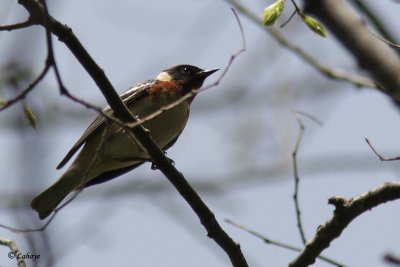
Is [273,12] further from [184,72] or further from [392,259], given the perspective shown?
[184,72]

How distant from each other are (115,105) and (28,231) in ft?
3.18

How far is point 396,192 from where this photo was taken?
390 centimetres

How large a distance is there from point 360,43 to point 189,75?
4.74m

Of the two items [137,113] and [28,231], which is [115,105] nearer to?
[28,231]

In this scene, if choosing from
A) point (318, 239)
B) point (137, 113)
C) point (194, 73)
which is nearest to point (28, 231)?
point (318, 239)

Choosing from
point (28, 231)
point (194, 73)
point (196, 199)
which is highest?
point (28, 231)

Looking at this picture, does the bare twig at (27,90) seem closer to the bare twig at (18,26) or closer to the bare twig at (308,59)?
the bare twig at (18,26)

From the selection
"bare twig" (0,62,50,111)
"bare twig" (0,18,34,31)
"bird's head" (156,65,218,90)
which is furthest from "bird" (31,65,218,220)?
"bare twig" (0,62,50,111)

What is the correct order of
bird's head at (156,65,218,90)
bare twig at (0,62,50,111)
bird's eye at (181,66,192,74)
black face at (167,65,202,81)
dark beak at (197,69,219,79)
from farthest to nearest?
bird's eye at (181,66,192,74) < dark beak at (197,69,219,79) < black face at (167,65,202,81) < bird's head at (156,65,218,90) < bare twig at (0,62,50,111)

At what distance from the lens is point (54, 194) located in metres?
6.39

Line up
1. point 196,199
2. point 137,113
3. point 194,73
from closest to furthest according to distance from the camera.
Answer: point 196,199, point 137,113, point 194,73

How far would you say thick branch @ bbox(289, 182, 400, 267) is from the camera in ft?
12.9

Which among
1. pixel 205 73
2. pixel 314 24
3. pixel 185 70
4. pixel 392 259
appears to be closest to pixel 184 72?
pixel 185 70

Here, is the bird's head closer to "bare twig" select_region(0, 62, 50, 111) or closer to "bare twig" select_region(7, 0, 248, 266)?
"bare twig" select_region(7, 0, 248, 266)
